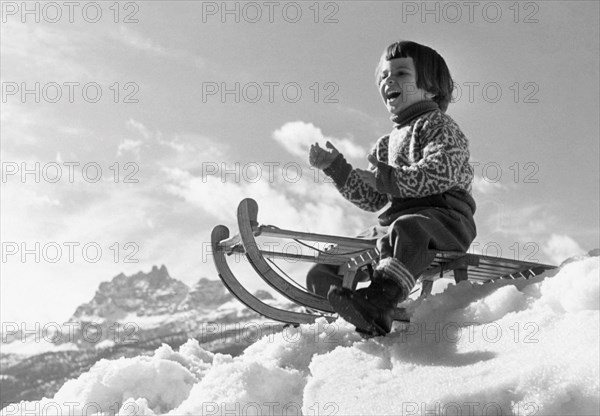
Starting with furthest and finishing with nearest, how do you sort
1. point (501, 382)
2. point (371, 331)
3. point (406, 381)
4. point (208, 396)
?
point (371, 331), point (208, 396), point (406, 381), point (501, 382)

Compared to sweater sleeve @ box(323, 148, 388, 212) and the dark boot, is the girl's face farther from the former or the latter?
the dark boot

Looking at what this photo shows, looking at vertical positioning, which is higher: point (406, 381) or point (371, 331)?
point (371, 331)

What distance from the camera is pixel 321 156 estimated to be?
164 inches

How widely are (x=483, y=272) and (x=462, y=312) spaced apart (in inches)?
45.6

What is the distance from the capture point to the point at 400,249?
3645 millimetres

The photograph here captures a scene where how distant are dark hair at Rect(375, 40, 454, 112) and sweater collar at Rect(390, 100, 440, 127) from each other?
0.12m

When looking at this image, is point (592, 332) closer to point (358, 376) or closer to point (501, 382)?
point (501, 382)

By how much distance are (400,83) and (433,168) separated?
76 cm

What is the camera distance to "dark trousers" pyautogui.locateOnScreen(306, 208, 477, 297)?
12.0 ft

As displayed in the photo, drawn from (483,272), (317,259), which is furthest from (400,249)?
(483,272)

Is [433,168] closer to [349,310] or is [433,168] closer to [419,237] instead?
[419,237]

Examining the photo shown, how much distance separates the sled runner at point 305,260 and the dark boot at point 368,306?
0.58 meters

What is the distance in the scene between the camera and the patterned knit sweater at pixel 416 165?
12.7 feet

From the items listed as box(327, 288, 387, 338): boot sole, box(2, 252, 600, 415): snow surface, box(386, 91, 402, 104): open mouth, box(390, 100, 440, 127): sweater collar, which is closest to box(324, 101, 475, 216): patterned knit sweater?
box(390, 100, 440, 127): sweater collar
